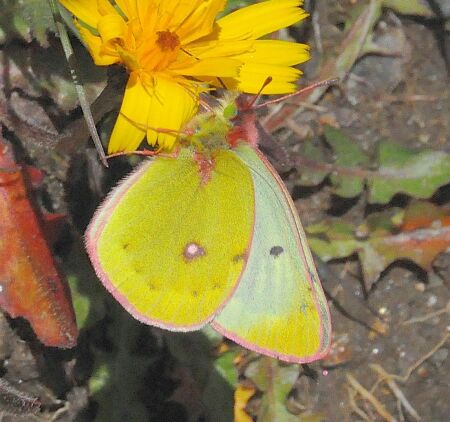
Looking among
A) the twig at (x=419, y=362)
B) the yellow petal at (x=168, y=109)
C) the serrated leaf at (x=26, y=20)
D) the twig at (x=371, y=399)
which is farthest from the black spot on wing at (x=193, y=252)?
the twig at (x=419, y=362)

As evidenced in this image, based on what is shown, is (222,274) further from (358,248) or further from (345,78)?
(345,78)

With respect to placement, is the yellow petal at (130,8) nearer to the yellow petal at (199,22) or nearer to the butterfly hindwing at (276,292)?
the yellow petal at (199,22)

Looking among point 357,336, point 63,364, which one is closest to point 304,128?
point 357,336

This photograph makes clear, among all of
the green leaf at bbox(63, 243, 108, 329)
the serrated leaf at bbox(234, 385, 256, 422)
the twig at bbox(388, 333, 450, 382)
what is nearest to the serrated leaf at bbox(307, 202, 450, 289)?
the twig at bbox(388, 333, 450, 382)

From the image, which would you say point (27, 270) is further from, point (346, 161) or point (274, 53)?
point (346, 161)

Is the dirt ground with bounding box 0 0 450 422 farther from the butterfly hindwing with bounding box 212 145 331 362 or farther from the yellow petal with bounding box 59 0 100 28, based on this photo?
the butterfly hindwing with bounding box 212 145 331 362

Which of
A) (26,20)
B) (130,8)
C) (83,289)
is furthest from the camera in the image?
(83,289)

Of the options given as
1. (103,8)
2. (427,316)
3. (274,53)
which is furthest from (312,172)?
(103,8)
